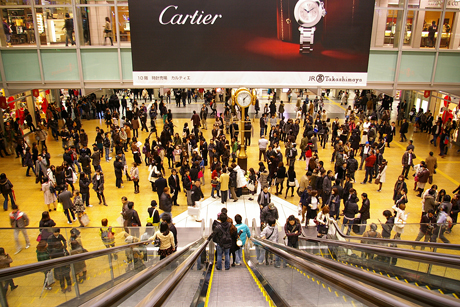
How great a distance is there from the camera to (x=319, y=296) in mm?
3643

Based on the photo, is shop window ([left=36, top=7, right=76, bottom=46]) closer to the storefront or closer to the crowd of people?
the crowd of people

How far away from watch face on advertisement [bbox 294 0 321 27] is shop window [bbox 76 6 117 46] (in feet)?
25.1

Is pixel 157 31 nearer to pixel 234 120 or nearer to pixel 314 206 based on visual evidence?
pixel 314 206

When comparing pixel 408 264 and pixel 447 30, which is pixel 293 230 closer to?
pixel 408 264

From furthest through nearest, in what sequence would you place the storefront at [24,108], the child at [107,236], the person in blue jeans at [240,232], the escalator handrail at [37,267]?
1. the storefront at [24,108]
2. the person in blue jeans at [240,232]
3. the child at [107,236]
4. the escalator handrail at [37,267]

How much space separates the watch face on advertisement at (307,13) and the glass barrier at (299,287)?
10.4 meters

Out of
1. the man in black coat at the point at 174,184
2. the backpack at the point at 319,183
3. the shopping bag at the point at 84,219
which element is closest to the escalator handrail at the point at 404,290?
the shopping bag at the point at 84,219

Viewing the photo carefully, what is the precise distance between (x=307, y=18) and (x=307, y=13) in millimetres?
183

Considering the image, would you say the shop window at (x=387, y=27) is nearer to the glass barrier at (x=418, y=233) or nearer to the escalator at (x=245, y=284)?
the glass barrier at (x=418, y=233)

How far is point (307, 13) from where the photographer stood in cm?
1380

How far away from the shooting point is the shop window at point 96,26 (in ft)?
48.6

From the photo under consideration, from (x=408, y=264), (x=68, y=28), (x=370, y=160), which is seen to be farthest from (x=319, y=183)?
(x=68, y=28)

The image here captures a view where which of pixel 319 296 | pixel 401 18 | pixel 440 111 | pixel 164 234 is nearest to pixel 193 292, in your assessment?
pixel 319 296

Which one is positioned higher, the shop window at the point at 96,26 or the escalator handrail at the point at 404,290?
the shop window at the point at 96,26
